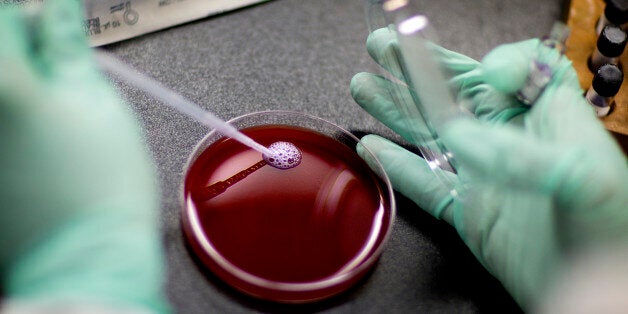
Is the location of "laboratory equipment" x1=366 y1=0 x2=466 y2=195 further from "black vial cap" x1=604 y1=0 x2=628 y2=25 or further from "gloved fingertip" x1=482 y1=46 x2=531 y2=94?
"black vial cap" x1=604 y1=0 x2=628 y2=25

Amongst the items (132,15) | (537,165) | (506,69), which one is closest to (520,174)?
(537,165)

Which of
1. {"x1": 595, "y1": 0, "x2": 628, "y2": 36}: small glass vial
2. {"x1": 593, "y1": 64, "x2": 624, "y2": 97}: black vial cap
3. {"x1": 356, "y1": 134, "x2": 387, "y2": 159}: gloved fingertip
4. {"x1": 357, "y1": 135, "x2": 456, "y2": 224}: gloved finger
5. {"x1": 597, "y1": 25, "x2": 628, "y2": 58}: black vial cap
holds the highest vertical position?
{"x1": 595, "y1": 0, "x2": 628, "y2": 36}: small glass vial

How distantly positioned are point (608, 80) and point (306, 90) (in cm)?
78

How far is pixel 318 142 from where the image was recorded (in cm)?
140

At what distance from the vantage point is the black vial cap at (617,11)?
1.60 metres

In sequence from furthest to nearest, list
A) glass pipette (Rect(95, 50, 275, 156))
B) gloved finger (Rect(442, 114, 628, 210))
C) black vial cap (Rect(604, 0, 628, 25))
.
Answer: black vial cap (Rect(604, 0, 628, 25))
glass pipette (Rect(95, 50, 275, 156))
gloved finger (Rect(442, 114, 628, 210))

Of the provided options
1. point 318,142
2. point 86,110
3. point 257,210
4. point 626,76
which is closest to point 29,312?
point 86,110

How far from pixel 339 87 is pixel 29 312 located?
971 mm

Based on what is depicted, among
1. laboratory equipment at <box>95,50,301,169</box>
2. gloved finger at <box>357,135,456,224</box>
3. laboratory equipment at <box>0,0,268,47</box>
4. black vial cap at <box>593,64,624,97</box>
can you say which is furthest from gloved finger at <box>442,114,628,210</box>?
laboratory equipment at <box>0,0,268,47</box>

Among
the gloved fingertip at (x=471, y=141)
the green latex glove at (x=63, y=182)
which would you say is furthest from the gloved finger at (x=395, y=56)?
the green latex glove at (x=63, y=182)

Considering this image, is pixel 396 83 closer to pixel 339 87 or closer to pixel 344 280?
pixel 339 87

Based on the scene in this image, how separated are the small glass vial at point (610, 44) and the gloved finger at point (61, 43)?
133 centimetres

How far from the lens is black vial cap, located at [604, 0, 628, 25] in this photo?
5.25 feet

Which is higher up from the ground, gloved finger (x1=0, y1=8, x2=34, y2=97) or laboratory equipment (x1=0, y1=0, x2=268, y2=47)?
gloved finger (x1=0, y1=8, x2=34, y2=97)
